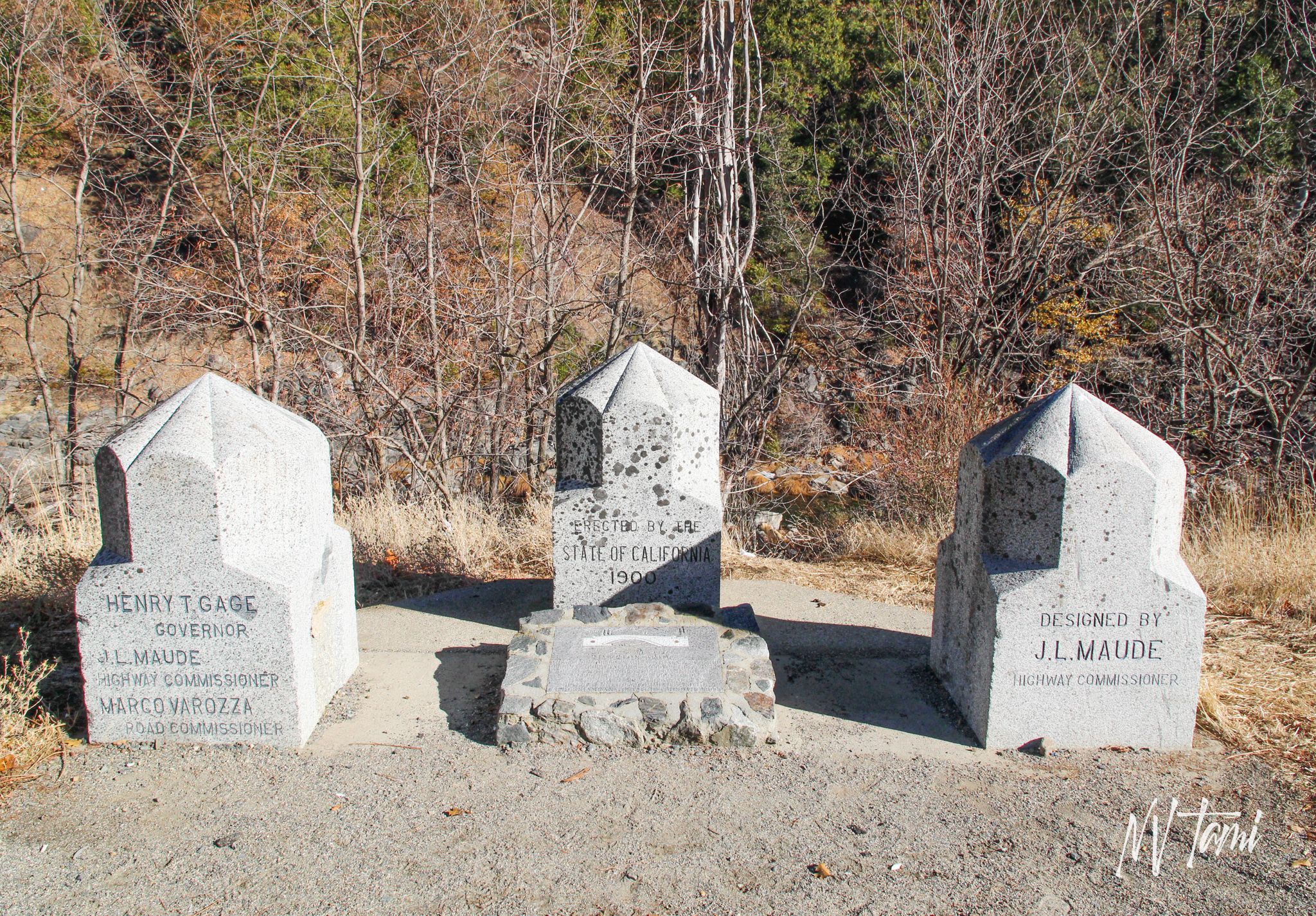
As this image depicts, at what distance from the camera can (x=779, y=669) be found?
196 inches

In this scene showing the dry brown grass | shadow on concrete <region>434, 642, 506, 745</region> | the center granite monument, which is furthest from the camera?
the center granite monument

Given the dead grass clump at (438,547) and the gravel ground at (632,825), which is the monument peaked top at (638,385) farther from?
the gravel ground at (632,825)

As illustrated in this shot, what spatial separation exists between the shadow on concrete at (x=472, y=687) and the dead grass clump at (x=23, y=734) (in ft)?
5.43

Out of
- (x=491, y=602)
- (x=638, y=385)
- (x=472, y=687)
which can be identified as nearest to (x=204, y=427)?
(x=472, y=687)

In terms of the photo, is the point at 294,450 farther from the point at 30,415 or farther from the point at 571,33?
the point at 30,415

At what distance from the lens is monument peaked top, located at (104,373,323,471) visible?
3842 millimetres

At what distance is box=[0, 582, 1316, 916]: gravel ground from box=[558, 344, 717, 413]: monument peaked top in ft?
5.92

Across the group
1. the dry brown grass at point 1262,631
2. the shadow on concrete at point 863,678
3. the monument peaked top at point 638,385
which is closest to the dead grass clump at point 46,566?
the monument peaked top at point 638,385

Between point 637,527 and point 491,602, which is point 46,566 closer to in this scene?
point 491,602

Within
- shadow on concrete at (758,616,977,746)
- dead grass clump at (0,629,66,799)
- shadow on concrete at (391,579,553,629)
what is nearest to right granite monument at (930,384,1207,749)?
shadow on concrete at (758,616,977,746)

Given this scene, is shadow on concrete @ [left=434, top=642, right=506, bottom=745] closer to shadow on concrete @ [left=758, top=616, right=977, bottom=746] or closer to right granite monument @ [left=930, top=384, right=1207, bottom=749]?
shadow on concrete @ [left=758, top=616, right=977, bottom=746]

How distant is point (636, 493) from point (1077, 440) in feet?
7.93

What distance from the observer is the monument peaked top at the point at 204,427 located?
3842 millimetres

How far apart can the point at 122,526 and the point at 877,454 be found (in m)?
7.41
